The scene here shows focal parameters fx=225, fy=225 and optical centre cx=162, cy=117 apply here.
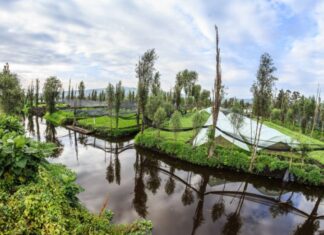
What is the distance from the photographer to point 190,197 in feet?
39.7

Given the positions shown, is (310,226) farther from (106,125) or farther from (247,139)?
(106,125)

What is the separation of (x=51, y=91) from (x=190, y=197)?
111ft

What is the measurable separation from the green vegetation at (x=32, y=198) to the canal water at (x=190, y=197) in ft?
Answer: 11.1

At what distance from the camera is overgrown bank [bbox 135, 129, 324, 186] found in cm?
1425

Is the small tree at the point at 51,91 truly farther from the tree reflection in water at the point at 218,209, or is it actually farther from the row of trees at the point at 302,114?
the row of trees at the point at 302,114

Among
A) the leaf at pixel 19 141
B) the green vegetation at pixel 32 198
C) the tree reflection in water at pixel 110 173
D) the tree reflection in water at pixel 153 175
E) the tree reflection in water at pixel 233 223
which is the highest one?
the leaf at pixel 19 141

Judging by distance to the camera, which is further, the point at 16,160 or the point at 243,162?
the point at 243,162

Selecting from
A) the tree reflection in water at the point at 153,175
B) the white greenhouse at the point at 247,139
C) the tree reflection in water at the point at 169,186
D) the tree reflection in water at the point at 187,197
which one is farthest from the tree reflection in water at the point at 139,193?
the white greenhouse at the point at 247,139

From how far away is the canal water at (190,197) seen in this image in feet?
32.0

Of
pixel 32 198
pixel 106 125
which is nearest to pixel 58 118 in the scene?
pixel 106 125

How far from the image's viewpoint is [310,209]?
11.8 meters

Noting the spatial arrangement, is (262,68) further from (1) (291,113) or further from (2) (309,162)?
(1) (291,113)

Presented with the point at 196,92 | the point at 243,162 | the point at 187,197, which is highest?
the point at 196,92

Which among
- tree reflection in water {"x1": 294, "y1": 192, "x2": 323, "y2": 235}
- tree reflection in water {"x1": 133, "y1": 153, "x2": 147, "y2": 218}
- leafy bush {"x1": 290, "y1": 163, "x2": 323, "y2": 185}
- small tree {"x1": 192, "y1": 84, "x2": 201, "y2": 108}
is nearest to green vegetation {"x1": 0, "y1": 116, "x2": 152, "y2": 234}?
tree reflection in water {"x1": 133, "y1": 153, "x2": 147, "y2": 218}
